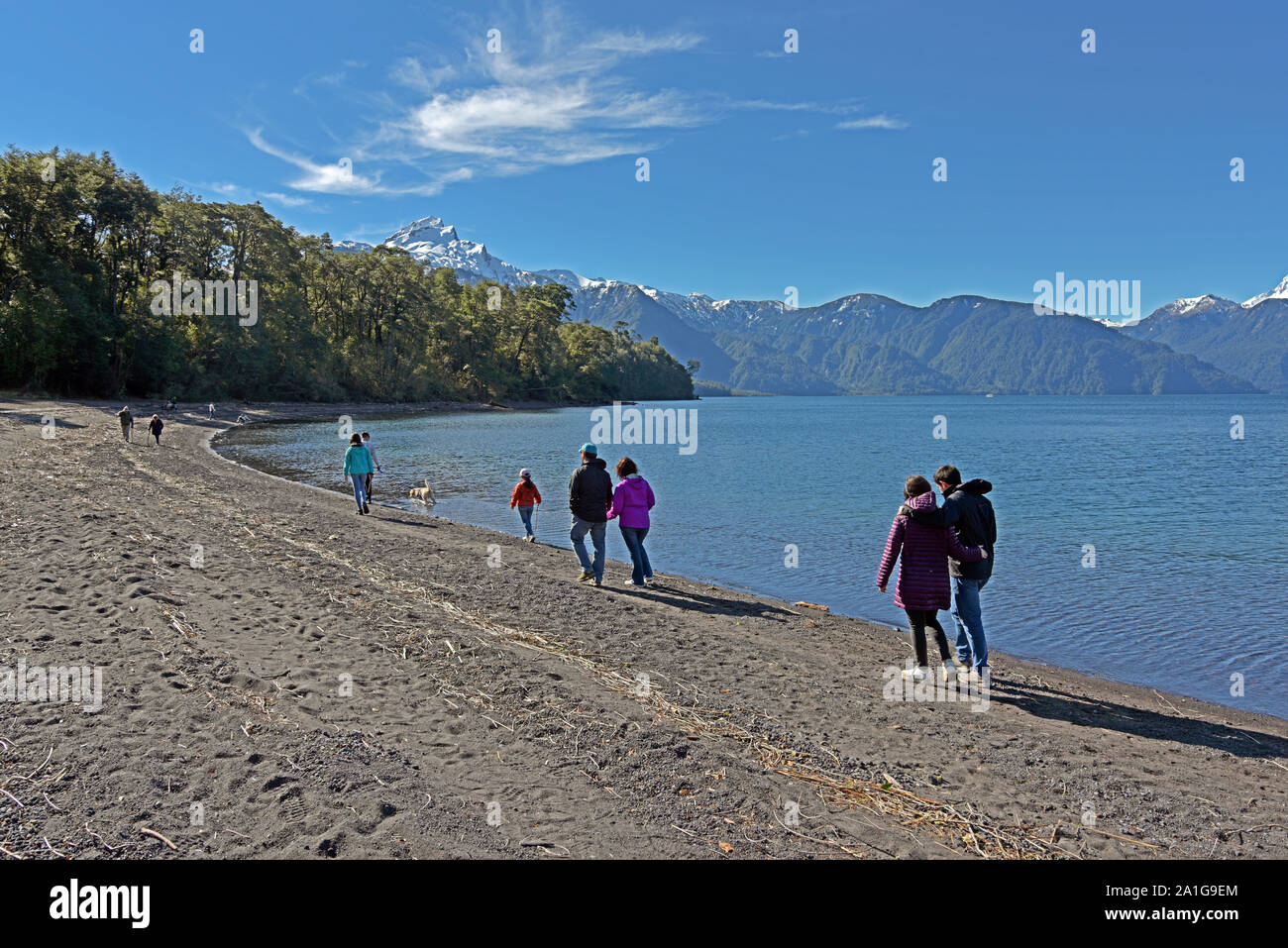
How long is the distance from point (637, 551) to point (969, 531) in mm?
6472

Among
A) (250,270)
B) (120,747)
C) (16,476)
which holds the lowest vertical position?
(120,747)

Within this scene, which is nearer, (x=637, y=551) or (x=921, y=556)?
(x=921, y=556)

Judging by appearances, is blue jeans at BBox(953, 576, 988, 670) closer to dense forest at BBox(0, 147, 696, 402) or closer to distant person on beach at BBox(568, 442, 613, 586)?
distant person on beach at BBox(568, 442, 613, 586)

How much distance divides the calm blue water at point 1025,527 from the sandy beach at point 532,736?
6.69 ft

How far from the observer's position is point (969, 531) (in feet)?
26.6

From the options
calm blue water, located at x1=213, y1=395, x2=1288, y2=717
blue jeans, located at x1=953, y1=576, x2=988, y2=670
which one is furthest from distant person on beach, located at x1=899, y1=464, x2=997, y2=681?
calm blue water, located at x1=213, y1=395, x2=1288, y2=717

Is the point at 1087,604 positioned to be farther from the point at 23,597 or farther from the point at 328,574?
the point at 23,597

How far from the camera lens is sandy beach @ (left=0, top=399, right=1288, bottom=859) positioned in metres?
4.61

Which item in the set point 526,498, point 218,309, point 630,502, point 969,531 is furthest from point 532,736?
point 218,309

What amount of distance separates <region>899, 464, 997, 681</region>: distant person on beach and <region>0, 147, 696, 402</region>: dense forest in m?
59.9

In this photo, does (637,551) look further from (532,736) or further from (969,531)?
(532,736)
